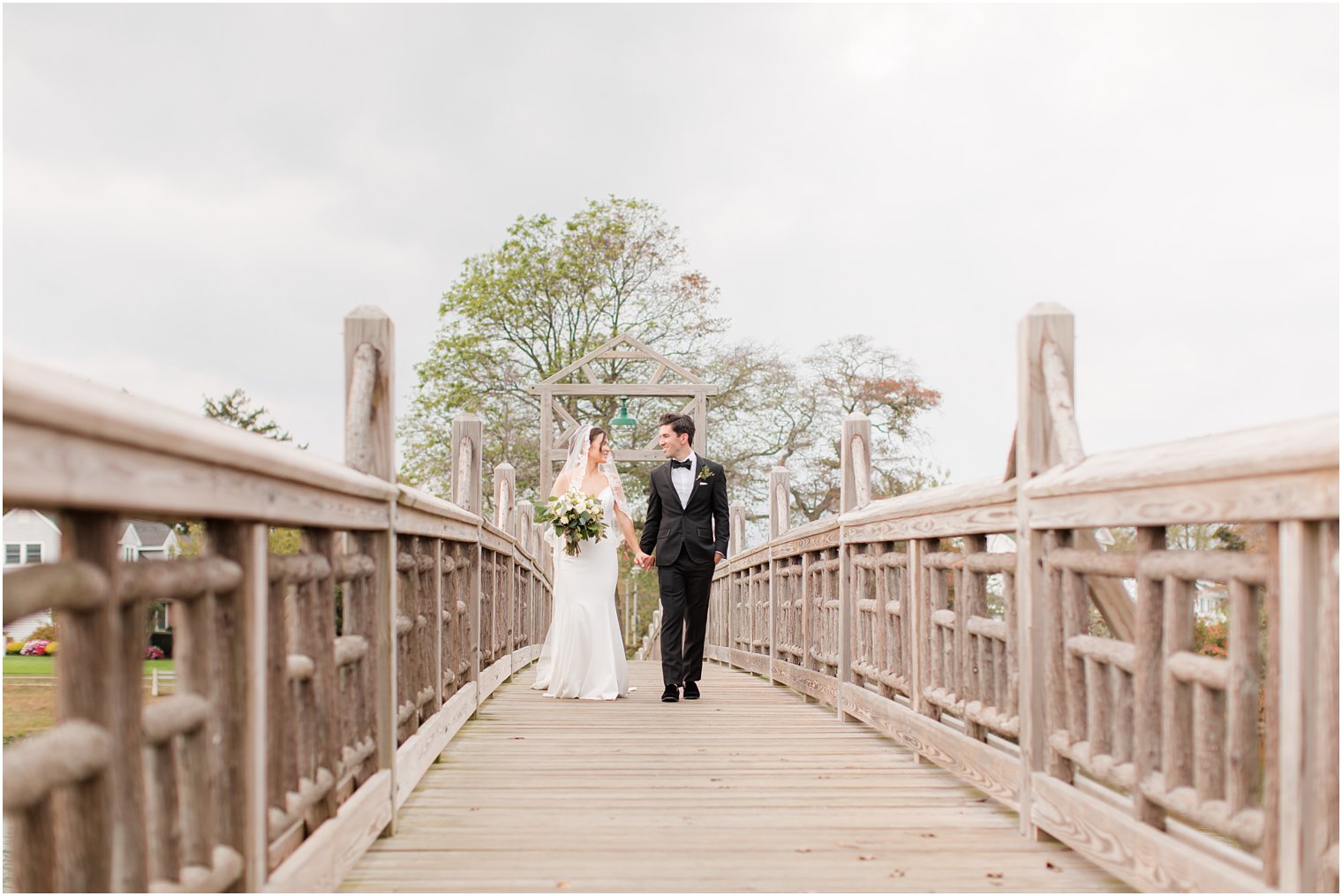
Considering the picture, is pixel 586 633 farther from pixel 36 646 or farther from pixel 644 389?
pixel 36 646

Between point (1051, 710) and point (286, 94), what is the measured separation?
37342mm

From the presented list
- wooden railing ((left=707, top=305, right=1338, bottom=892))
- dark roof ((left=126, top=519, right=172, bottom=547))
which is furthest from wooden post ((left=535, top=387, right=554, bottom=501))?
dark roof ((left=126, top=519, right=172, bottom=547))

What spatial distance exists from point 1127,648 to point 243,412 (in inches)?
2043

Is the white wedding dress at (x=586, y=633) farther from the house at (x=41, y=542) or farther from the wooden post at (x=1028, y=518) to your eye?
the house at (x=41, y=542)

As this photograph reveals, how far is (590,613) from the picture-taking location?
8.20 metres

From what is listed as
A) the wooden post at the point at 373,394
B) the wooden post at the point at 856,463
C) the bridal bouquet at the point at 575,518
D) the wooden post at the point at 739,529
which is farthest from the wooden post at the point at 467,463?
the wooden post at the point at 739,529

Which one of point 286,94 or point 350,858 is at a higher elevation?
point 286,94

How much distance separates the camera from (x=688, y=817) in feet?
13.7

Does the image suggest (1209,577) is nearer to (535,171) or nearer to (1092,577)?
(1092,577)

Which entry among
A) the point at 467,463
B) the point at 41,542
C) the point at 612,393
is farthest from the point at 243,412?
the point at 467,463

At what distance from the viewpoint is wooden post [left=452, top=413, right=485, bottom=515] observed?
301 inches

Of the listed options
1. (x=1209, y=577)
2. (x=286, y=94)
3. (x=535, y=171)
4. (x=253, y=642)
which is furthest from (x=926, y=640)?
(x=286, y=94)

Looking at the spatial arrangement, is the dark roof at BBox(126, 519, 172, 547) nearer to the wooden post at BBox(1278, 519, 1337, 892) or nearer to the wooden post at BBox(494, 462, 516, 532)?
the wooden post at BBox(494, 462, 516, 532)

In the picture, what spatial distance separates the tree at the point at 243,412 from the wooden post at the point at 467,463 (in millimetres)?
43270
